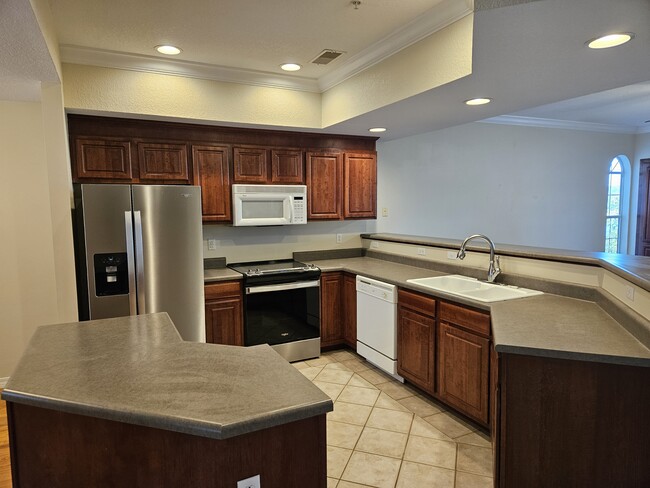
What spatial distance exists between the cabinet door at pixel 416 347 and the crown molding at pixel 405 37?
1.91m

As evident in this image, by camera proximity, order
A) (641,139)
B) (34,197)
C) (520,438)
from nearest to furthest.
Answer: (520,438) → (34,197) → (641,139)

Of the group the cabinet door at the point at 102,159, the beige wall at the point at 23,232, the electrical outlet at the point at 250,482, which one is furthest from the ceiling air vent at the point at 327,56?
the electrical outlet at the point at 250,482

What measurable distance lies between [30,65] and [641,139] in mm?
8562

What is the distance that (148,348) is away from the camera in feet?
5.59

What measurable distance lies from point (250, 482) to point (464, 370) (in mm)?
1935

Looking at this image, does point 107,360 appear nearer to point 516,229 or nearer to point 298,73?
point 298,73

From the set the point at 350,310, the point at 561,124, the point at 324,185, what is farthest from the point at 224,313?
Result: the point at 561,124

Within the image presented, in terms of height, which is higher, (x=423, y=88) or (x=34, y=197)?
(x=423, y=88)

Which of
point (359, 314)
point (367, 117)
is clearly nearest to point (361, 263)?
point (359, 314)

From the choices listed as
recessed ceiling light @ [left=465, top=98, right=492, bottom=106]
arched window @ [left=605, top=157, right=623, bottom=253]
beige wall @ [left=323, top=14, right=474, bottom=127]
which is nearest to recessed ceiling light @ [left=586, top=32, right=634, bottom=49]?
beige wall @ [left=323, top=14, right=474, bottom=127]

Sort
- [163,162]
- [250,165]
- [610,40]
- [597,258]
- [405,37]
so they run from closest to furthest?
[610,40], [597,258], [405,37], [163,162], [250,165]

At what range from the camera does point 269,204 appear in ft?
13.4

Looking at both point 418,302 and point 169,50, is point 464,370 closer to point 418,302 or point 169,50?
point 418,302

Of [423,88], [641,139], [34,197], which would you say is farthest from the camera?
[641,139]
